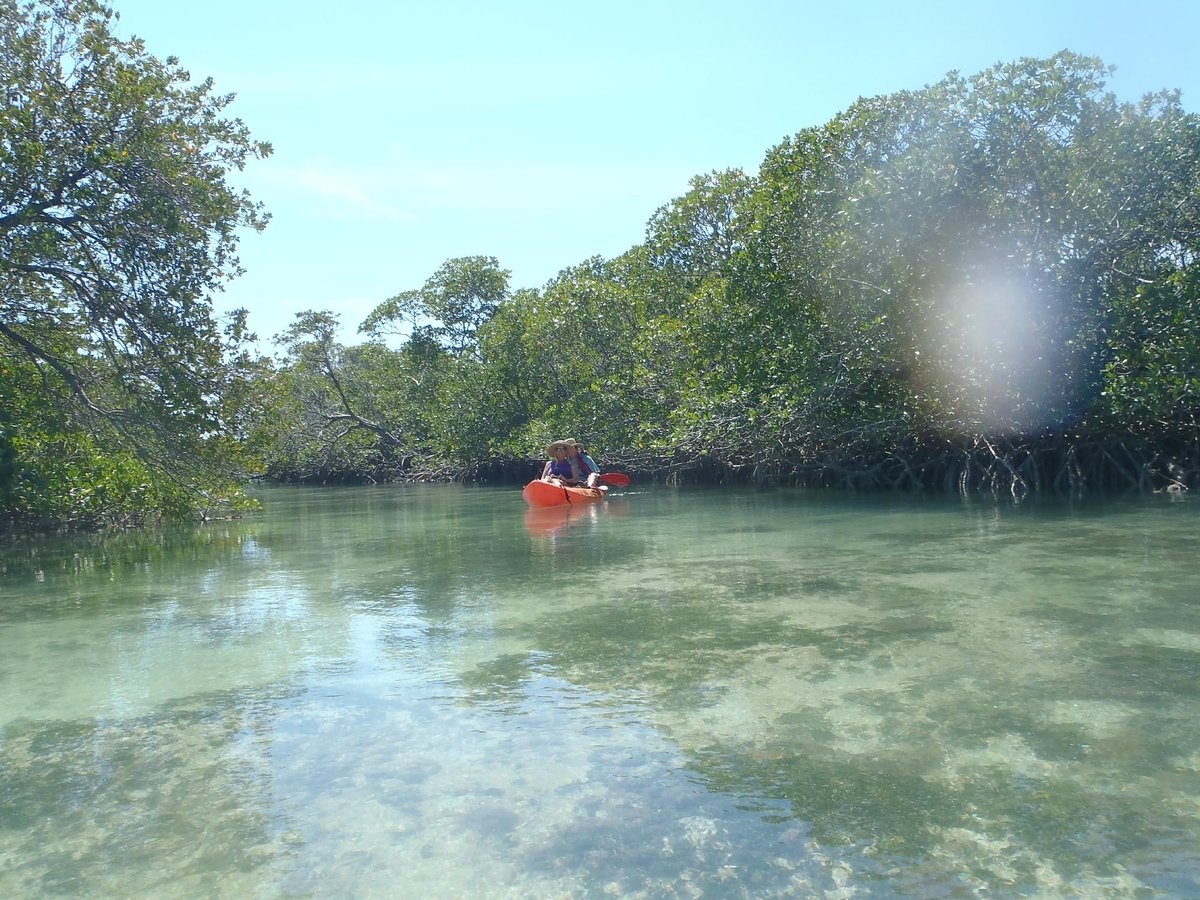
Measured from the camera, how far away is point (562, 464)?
1614 centimetres

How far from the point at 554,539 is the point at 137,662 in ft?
19.1

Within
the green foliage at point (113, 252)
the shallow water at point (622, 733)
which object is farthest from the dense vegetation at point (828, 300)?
the shallow water at point (622, 733)

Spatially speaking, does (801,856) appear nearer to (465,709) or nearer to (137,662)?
(465,709)

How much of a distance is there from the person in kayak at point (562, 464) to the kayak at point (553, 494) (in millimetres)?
503

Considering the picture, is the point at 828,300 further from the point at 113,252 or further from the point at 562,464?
the point at 113,252

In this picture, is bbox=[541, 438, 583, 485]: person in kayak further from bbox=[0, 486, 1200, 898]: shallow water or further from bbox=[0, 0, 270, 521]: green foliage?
bbox=[0, 486, 1200, 898]: shallow water

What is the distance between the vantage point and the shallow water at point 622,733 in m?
2.53

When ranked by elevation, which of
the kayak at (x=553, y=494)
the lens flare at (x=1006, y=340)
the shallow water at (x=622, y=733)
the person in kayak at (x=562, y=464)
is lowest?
the shallow water at (x=622, y=733)

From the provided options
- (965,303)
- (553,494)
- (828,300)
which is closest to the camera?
(965,303)

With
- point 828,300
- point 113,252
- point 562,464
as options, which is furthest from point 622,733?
point 562,464

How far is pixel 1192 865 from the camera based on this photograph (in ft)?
7.75

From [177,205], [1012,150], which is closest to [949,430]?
[1012,150]

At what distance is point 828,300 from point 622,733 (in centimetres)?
1098

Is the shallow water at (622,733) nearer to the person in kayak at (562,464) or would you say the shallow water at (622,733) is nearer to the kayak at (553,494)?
the kayak at (553,494)
